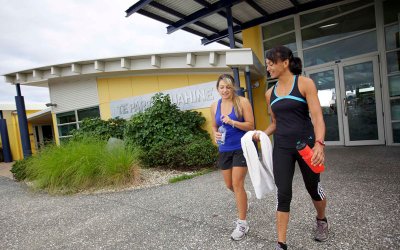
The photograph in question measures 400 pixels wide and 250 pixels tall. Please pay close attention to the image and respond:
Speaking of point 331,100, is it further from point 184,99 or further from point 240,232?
point 240,232

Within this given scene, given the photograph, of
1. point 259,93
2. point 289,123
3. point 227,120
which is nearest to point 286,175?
point 289,123

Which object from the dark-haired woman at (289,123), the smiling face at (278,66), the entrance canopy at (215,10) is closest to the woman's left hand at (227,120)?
the dark-haired woman at (289,123)

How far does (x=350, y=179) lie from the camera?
4273mm

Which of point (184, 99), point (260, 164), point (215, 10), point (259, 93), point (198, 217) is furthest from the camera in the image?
point (259, 93)

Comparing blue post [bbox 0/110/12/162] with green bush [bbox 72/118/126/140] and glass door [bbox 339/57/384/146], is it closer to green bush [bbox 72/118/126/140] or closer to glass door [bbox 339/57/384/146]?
green bush [bbox 72/118/126/140]

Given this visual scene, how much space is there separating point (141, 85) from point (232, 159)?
7960 millimetres

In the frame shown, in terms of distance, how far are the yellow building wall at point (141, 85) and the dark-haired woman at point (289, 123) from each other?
5890mm

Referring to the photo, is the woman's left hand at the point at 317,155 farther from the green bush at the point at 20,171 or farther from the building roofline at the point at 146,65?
the green bush at the point at 20,171

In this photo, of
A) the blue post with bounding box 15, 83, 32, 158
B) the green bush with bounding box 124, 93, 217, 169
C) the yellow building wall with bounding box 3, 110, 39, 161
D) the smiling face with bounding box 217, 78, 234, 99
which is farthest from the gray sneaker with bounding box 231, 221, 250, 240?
the yellow building wall with bounding box 3, 110, 39, 161

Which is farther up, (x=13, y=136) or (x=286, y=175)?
(x=13, y=136)

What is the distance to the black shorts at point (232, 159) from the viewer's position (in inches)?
103

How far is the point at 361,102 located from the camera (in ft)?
24.3

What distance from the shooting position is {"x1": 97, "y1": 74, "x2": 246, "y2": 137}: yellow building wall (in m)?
8.52

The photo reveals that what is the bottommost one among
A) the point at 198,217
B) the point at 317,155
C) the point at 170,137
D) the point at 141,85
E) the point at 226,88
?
the point at 198,217
